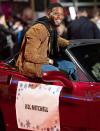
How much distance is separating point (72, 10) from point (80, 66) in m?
6.74

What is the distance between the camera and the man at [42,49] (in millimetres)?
5629

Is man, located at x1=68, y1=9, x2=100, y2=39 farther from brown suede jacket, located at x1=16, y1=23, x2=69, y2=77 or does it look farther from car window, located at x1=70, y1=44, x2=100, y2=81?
brown suede jacket, located at x1=16, y1=23, x2=69, y2=77

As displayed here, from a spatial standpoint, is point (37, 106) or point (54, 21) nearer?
point (37, 106)

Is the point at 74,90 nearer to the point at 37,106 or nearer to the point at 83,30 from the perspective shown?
the point at 37,106

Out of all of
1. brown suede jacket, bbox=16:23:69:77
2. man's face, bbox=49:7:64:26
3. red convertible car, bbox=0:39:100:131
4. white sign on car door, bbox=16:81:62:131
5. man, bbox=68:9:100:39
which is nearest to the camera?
red convertible car, bbox=0:39:100:131

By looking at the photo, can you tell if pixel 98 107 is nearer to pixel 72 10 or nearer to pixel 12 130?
pixel 12 130

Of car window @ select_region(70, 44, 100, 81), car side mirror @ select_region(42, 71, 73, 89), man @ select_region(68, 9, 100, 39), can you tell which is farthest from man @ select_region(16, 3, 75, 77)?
man @ select_region(68, 9, 100, 39)

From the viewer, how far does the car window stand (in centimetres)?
570

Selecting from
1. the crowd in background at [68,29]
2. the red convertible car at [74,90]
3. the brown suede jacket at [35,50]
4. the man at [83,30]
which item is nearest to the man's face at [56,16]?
the brown suede jacket at [35,50]

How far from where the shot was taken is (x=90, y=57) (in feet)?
19.6

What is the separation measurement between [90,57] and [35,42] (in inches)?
27.5

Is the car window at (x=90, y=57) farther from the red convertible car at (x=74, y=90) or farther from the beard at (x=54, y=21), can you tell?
the beard at (x=54, y=21)

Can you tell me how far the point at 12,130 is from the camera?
584cm

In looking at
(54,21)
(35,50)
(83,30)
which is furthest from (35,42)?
(83,30)
